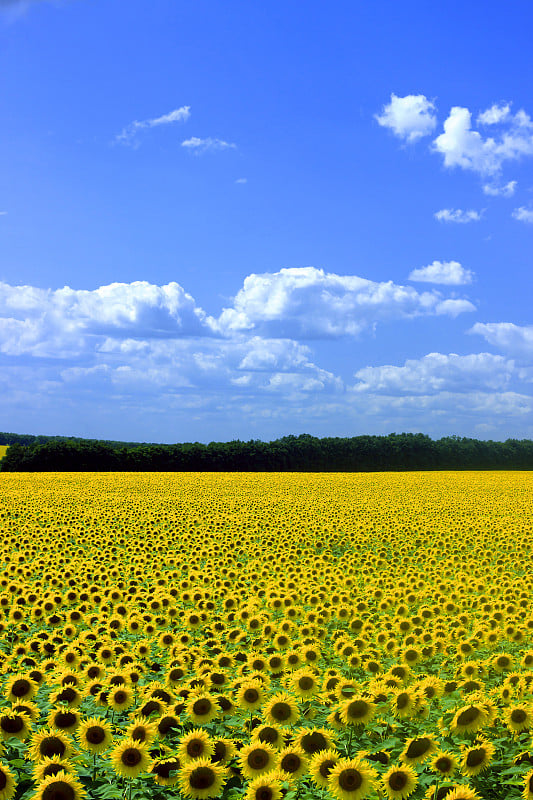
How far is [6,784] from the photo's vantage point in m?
5.72

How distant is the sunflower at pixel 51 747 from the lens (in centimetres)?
625

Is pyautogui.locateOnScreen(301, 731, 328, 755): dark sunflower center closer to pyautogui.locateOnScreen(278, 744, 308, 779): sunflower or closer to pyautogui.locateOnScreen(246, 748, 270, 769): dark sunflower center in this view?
pyautogui.locateOnScreen(278, 744, 308, 779): sunflower

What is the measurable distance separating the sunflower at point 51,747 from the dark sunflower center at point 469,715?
168 inches

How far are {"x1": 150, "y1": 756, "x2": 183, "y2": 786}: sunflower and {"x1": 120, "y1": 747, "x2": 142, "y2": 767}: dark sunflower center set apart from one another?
7.4 inches

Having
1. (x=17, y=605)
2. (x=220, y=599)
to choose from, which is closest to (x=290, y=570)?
(x=220, y=599)

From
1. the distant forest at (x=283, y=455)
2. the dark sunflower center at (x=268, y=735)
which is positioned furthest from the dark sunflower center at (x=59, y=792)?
the distant forest at (x=283, y=455)

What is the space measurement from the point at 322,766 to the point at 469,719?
234 cm

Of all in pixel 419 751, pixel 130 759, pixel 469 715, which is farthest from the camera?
pixel 469 715

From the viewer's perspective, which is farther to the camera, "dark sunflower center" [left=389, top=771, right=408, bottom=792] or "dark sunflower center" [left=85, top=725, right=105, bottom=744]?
"dark sunflower center" [left=85, top=725, right=105, bottom=744]

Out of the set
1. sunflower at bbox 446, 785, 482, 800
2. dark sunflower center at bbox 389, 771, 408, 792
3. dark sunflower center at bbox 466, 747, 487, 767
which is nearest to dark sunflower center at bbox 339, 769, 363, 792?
dark sunflower center at bbox 389, 771, 408, 792

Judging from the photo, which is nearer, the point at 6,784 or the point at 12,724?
the point at 6,784

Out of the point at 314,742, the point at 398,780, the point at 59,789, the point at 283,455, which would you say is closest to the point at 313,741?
the point at 314,742

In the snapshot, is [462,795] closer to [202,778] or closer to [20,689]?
[202,778]

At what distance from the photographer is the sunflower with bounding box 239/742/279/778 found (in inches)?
238
